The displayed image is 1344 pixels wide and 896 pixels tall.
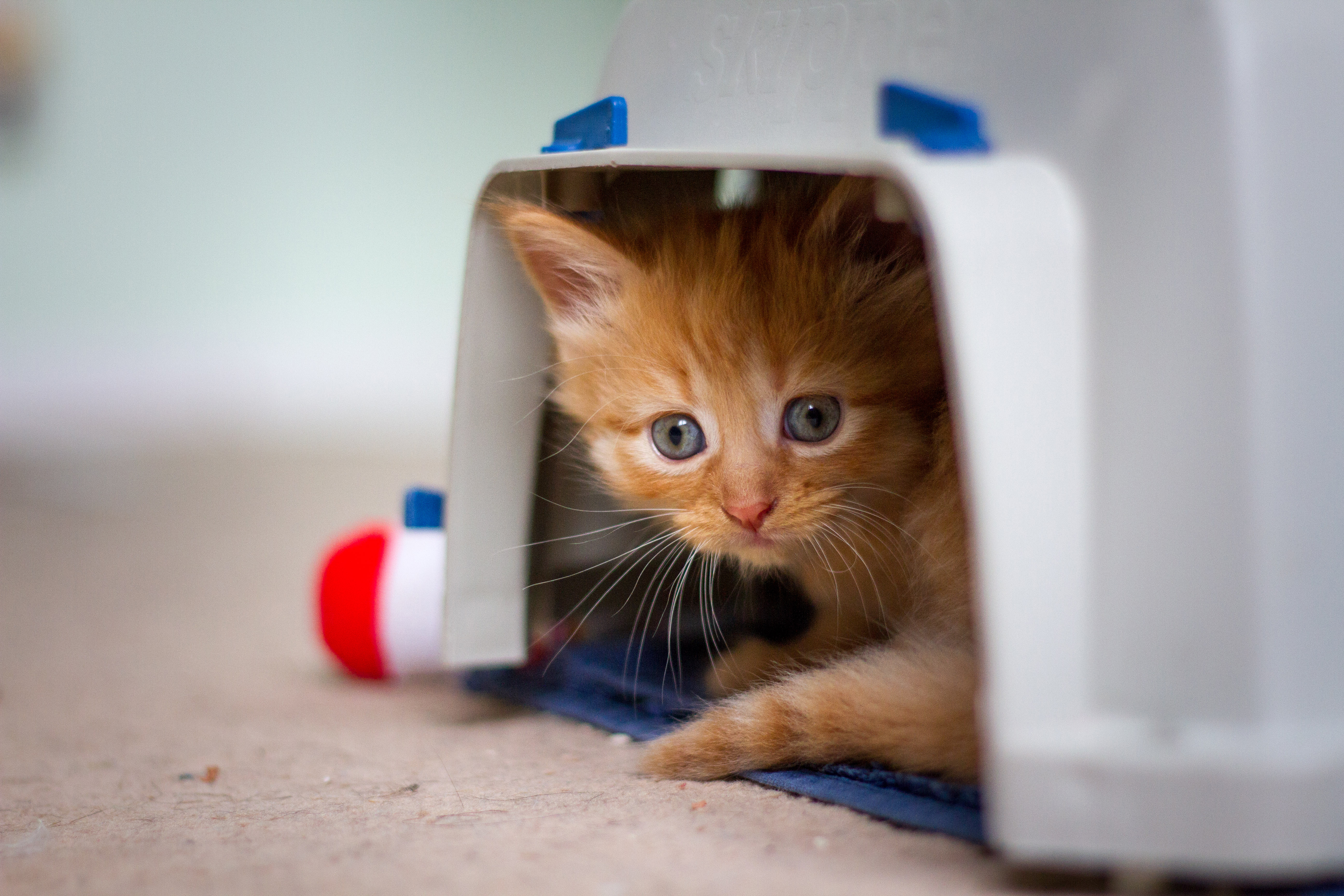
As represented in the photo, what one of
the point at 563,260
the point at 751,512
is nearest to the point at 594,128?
the point at 563,260

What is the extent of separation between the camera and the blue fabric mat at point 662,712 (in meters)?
1.02

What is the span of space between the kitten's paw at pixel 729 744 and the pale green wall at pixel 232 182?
3.86m

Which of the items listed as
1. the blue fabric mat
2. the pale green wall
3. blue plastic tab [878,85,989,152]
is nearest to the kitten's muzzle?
the blue fabric mat

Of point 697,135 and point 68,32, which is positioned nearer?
point 697,135

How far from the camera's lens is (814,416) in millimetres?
1328

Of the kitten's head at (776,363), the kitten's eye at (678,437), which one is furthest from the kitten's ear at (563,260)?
the kitten's eye at (678,437)

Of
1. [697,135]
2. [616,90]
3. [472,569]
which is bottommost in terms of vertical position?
[472,569]

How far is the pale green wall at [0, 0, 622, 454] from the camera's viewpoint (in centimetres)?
472

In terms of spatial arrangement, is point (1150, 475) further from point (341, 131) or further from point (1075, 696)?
point (341, 131)

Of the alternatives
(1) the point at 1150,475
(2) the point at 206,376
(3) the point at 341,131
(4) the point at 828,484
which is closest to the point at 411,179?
(3) the point at 341,131

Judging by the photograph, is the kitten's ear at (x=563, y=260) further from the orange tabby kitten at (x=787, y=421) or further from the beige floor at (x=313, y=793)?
the beige floor at (x=313, y=793)

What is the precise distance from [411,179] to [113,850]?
14.3 feet

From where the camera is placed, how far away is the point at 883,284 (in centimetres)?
136

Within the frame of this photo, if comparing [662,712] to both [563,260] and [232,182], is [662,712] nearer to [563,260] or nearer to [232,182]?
[563,260]
